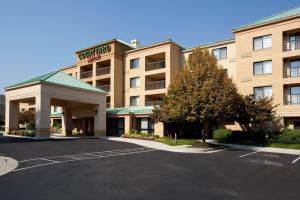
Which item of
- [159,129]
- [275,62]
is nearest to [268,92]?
[275,62]

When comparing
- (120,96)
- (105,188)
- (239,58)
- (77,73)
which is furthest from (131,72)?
(105,188)

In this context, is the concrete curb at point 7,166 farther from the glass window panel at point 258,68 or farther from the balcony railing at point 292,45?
the balcony railing at point 292,45

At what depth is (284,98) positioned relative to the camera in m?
30.9

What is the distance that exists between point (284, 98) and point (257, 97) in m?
2.79

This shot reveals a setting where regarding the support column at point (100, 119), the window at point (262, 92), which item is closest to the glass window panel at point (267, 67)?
the window at point (262, 92)

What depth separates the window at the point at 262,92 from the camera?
104 feet

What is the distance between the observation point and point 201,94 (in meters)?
24.5

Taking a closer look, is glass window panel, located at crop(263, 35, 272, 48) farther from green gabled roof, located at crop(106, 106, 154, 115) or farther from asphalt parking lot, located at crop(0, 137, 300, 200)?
asphalt parking lot, located at crop(0, 137, 300, 200)

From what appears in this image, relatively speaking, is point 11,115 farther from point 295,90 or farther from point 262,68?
point 295,90

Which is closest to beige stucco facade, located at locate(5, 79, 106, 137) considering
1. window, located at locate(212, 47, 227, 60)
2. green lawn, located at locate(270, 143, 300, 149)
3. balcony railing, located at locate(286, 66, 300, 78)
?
window, located at locate(212, 47, 227, 60)

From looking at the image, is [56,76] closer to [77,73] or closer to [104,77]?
[104,77]

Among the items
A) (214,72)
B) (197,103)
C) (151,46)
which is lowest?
(197,103)

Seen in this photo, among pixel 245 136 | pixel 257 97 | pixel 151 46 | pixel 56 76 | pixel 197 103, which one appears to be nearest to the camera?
pixel 197 103

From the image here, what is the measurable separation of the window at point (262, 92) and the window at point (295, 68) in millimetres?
2802
